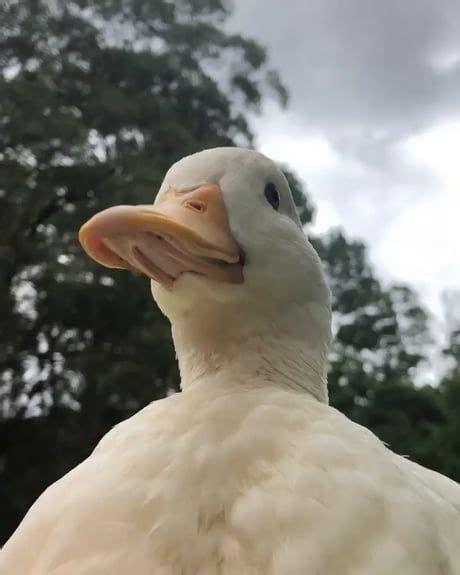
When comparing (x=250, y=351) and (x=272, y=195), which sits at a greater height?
(x=272, y=195)

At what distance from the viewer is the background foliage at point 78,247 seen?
3225mm

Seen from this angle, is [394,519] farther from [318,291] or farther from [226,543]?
[318,291]

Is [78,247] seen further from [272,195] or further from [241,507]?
[241,507]

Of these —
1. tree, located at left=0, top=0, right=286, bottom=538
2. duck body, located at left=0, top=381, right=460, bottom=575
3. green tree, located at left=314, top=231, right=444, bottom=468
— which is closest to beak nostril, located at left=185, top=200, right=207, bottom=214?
duck body, located at left=0, top=381, right=460, bottom=575

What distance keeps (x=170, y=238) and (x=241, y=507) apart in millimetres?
194

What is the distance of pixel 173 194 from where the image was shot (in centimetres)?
60

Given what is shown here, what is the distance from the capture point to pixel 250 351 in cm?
60

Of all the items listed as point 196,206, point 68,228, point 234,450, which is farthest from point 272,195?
point 68,228

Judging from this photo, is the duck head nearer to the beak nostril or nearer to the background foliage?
the beak nostril

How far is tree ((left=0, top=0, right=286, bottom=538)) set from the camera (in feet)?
10.5

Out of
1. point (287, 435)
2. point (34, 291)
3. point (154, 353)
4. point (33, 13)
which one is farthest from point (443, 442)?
point (287, 435)

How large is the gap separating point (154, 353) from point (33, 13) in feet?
5.93

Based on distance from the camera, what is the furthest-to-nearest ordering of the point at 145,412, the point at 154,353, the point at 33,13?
the point at 33,13 < the point at 154,353 < the point at 145,412

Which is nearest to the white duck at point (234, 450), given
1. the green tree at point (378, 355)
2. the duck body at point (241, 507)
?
the duck body at point (241, 507)
